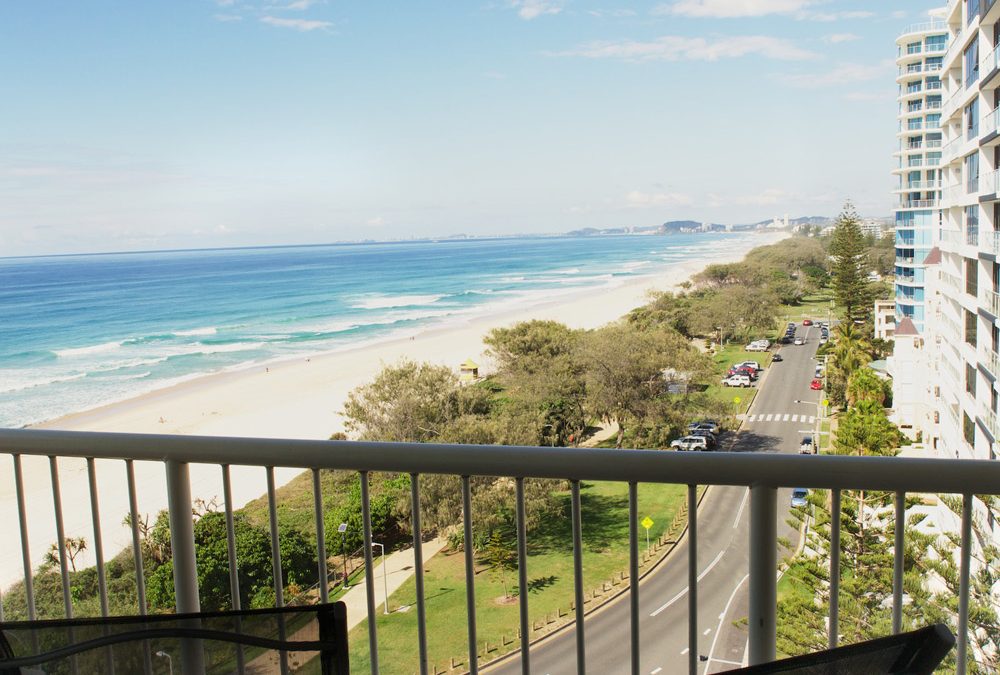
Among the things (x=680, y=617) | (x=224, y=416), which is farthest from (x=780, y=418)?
(x=680, y=617)

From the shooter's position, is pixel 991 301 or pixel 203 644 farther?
pixel 991 301

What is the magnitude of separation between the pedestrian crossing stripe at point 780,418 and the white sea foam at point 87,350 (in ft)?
85.9

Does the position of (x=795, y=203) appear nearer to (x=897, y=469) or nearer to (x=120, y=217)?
(x=120, y=217)

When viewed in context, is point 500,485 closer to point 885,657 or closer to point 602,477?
point 602,477

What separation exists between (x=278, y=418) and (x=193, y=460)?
61.5ft

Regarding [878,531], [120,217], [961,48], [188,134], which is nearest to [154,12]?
[188,134]

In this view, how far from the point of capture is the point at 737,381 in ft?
76.0

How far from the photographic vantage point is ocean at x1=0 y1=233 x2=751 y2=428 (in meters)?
27.7

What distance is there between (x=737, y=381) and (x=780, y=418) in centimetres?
334

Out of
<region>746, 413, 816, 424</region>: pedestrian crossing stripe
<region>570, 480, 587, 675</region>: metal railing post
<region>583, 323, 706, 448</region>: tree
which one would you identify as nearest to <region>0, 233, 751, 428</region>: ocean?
<region>583, 323, 706, 448</region>: tree

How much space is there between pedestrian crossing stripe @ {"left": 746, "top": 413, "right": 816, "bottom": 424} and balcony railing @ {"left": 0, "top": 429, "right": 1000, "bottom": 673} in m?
19.6

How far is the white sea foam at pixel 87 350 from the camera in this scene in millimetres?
31953

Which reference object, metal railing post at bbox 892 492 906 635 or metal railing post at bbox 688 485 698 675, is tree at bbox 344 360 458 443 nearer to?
metal railing post at bbox 688 485 698 675

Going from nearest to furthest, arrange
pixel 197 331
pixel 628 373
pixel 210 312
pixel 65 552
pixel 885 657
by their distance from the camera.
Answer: pixel 885 657, pixel 65 552, pixel 628 373, pixel 197 331, pixel 210 312
